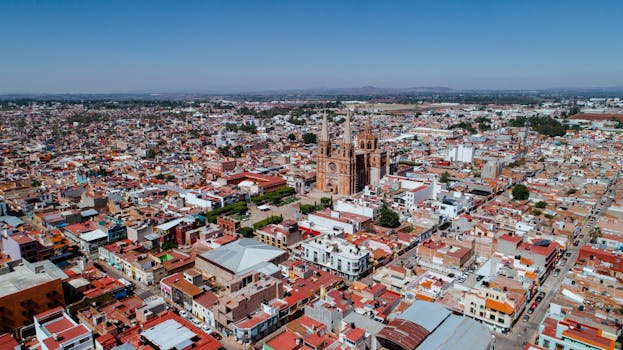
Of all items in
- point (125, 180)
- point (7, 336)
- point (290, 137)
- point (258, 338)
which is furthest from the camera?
point (290, 137)

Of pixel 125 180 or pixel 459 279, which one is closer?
pixel 459 279

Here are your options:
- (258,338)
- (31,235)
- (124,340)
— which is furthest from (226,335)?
(31,235)

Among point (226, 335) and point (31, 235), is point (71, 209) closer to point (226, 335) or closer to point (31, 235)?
point (31, 235)

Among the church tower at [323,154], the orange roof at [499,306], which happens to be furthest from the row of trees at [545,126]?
the orange roof at [499,306]

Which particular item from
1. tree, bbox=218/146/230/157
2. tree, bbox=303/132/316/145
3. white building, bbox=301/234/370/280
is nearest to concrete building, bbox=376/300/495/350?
white building, bbox=301/234/370/280

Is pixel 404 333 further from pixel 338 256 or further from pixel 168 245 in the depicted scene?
pixel 168 245

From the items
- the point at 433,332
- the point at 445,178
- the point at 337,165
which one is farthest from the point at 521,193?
the point at 433,332

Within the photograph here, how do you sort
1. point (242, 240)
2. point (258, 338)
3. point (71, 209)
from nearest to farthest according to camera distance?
point (258, 338), point (242, 240), point (71, 209)

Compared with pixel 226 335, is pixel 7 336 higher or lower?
higher

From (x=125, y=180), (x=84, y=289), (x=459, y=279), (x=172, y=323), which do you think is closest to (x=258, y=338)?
(x=172, y=323)
